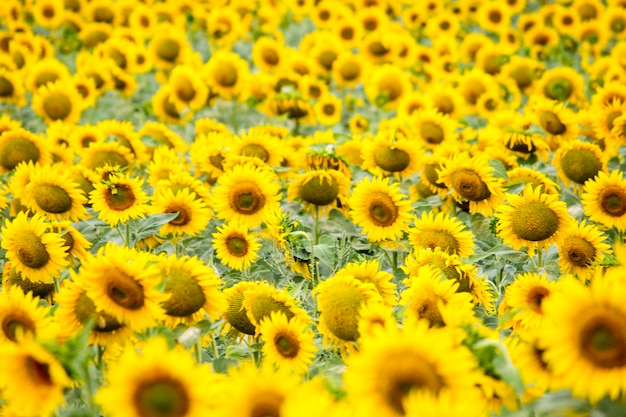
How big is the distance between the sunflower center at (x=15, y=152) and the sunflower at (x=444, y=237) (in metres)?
2.10

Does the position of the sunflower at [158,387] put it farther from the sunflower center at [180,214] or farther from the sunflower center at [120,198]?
the sunflower center at [180,214]

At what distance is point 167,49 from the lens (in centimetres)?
596

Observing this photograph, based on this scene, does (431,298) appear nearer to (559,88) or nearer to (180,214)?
(180,214)

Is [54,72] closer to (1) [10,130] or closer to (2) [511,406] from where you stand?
(1) [10,130]

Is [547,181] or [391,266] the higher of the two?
[547,181]

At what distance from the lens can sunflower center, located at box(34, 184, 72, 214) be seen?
2855 mm

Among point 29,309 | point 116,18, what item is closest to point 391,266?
point 29,309

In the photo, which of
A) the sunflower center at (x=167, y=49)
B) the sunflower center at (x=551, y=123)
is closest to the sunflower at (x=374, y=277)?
the sunflower center at (x=551, y=123)

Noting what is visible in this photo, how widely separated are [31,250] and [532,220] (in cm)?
186

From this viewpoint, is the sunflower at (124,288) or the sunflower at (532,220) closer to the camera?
the sunflower at (124,288)

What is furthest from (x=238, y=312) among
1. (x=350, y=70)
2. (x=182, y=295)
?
(x=350, y=70)

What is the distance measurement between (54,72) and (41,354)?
13.1ft

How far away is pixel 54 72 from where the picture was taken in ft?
16.5

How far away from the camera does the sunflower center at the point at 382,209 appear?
9.41ft
